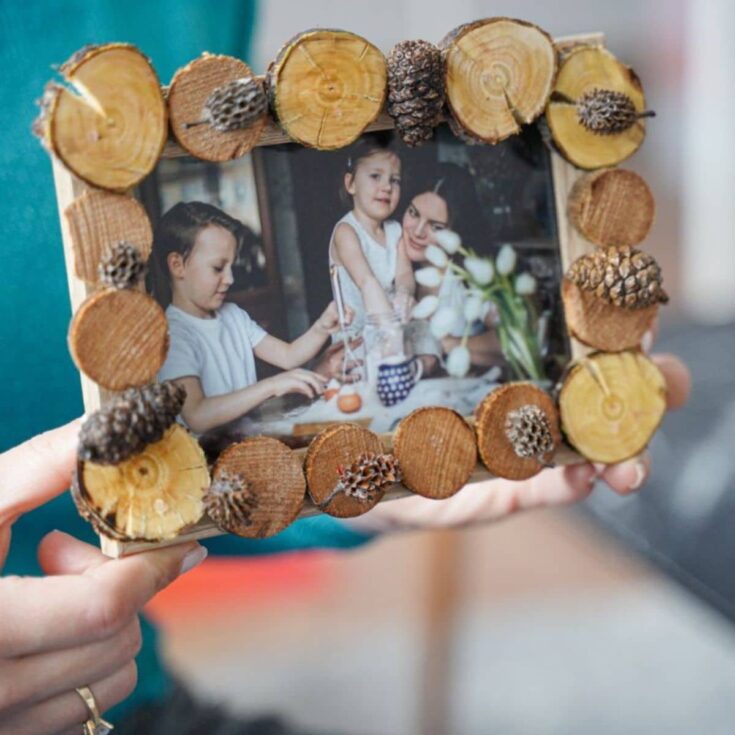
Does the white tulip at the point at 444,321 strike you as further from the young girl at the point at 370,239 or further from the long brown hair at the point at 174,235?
the long brown hair at the point at 174,235

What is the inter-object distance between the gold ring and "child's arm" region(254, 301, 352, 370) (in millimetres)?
205

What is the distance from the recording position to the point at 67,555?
0.47m

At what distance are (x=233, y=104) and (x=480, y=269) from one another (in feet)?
0.58

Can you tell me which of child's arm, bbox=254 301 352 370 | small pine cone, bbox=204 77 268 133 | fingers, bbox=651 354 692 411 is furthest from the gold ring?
fingers, bbox=651 354 692 411

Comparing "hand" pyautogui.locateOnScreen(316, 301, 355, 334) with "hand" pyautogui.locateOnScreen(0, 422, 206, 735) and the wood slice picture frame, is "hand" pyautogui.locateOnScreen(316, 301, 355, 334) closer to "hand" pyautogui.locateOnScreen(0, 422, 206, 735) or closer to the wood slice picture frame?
the wood slice picture frame

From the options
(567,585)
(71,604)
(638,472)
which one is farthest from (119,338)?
(567,585)

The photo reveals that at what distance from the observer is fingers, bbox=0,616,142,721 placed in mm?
432

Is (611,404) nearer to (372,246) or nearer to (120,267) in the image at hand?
(372,246)

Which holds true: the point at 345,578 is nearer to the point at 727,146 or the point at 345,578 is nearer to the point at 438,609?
the point at 438,609

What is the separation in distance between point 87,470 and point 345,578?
116 cm

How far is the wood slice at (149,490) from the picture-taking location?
15.8 inches

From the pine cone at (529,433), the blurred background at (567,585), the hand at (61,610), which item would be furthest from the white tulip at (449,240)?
the blurred background at (567,585)

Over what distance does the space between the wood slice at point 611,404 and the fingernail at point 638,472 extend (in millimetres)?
45

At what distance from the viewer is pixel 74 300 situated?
411 millimetres
